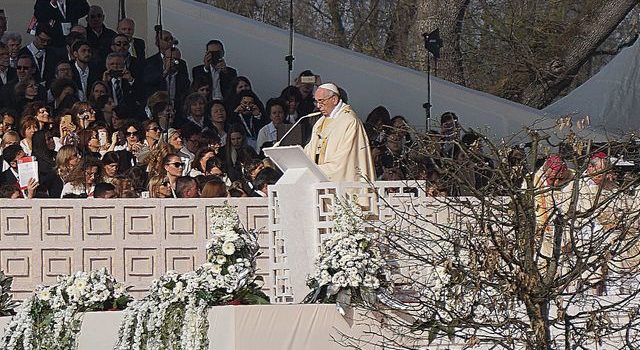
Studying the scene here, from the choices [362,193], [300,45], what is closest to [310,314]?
[362,193]

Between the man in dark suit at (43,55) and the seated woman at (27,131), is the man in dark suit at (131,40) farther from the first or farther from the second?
the seated woman at (27,131)

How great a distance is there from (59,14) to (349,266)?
29.9 ft

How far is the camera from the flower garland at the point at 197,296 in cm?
1156

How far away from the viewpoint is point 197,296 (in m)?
11.7

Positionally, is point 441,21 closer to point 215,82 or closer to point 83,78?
point 215,82

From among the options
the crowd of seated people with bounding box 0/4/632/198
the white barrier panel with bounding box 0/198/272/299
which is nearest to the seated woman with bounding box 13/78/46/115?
the crowd of seated people with bounding box 0/4/632/198

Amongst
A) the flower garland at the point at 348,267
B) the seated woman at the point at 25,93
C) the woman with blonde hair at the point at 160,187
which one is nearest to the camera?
the flower garland at the point at 348,267

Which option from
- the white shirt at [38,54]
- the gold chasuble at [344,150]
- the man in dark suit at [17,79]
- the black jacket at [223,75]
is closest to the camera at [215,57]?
the black jacket at [223,75]

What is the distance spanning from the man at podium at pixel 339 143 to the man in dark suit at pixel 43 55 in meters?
5.66

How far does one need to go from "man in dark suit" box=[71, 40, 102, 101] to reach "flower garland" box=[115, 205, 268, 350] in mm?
6551

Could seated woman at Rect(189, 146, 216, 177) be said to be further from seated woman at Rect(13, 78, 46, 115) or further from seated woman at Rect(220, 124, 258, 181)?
seated woman at Rect(13, 78, 46, 115)

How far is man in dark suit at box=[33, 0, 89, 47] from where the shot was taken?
19.3m

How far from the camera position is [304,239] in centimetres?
1259

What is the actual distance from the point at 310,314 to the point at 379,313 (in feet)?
1.60
